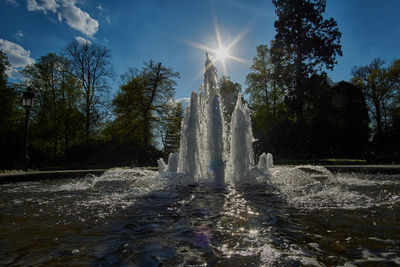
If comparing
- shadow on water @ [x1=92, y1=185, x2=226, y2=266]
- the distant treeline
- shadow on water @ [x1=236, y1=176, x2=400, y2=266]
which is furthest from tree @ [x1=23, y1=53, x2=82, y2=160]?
shadow on water @ [x1=236, y1=176, x2=400, y2=266]

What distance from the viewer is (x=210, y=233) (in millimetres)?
2414

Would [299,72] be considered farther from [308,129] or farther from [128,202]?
→ [128,202]

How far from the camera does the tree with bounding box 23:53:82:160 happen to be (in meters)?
21.9

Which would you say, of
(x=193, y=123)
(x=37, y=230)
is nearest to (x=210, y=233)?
(x=37, y=230)

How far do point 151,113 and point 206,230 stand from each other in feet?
75.0

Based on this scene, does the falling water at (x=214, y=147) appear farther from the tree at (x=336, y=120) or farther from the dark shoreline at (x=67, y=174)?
the tree at (x=336, y=120)

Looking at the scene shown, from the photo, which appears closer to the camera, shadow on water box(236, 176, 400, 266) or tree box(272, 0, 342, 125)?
shadow on water box(236, 176, 400, 266)

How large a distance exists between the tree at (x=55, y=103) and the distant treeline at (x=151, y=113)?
0.09 m

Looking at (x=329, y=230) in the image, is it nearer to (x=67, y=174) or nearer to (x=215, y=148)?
(x=215, y=148)

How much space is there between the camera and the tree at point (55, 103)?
21906 mm

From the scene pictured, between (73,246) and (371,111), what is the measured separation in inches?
1539

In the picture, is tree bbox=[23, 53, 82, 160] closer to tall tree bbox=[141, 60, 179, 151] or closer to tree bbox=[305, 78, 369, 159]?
tall tree bbox=[141, 60, 179, 151]

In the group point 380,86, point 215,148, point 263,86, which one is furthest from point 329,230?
point 380,86

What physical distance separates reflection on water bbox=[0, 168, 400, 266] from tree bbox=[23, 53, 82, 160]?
67.8ft
